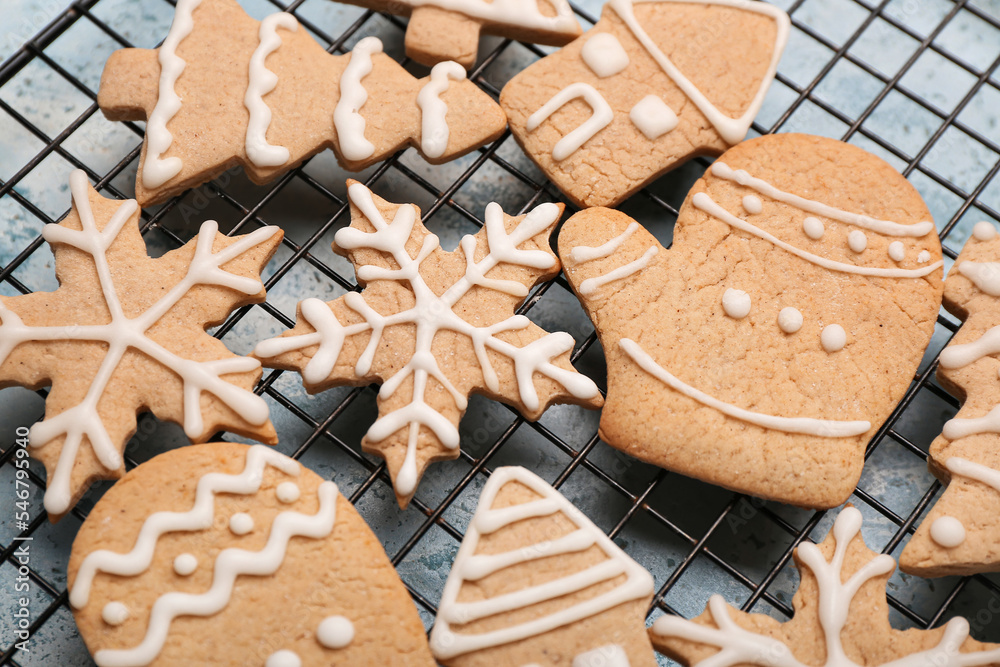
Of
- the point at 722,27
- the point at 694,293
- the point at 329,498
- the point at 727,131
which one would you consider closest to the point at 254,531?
the point at 329,498

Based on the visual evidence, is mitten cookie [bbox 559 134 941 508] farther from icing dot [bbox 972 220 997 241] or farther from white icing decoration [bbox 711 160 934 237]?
icing dot [bbox 972 220 997 241]

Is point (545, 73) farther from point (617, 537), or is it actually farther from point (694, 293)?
point (617, 537)

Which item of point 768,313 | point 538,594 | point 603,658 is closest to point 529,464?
point 538,594

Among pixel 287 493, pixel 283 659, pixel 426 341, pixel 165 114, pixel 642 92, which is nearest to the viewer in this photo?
pixel 283 659

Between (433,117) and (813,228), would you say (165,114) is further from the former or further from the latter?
(813,228)

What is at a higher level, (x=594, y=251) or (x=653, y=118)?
(x=653, y=118)

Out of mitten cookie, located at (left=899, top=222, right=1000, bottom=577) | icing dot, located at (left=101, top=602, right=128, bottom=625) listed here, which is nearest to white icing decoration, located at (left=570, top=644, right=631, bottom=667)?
mitten cookie, located at (left=899, top=222, right=1000, bottom=577)
